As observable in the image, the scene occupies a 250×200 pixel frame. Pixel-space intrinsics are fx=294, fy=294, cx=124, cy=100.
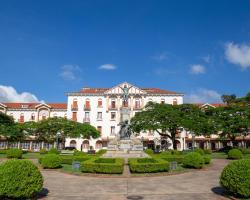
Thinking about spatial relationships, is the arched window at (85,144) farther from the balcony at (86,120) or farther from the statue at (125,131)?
the statue at (125,131)

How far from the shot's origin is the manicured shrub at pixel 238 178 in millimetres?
12273

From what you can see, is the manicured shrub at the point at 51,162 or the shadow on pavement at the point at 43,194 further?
the manicured shrub at the point at 51,162

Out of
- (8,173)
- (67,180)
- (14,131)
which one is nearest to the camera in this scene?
(8,173)

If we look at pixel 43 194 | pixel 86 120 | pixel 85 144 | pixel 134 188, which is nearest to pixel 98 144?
pixel 85 144

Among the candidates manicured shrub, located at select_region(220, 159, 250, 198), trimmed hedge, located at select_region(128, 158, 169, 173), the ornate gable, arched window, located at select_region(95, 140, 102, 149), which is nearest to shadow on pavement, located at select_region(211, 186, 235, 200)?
manicured shrub, located at select_region(220, 159, 250, 198)

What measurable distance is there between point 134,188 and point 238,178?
568cm

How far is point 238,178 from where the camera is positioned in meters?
12.5

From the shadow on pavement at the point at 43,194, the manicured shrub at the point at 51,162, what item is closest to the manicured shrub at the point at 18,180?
the shadow on pavement at the point at 43,194

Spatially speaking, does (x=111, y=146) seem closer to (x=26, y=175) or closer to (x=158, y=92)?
(x=26, y=175)

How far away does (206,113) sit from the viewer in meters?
51.3

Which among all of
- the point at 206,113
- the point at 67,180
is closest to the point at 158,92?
the point at 206,113

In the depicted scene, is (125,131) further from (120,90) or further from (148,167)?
(120,90)

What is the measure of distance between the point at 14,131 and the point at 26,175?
40035 millimetres

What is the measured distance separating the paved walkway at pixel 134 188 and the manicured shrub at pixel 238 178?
109 cm
